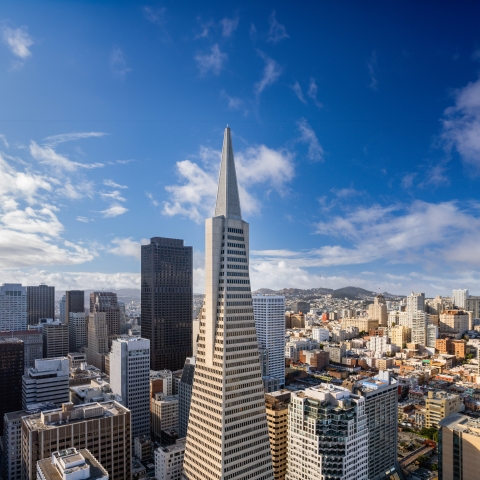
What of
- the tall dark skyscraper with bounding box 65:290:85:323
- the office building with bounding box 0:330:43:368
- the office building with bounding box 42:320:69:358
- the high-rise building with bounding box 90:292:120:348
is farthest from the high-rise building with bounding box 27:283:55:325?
the office building with bounding box 0:330:43:368

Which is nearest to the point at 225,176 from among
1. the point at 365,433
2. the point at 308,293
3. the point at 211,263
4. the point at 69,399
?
the point at 211,263

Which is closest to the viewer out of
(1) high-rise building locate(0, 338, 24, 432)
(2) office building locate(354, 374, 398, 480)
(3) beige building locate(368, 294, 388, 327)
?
(2) office building locate(354, 374, 398, 480)

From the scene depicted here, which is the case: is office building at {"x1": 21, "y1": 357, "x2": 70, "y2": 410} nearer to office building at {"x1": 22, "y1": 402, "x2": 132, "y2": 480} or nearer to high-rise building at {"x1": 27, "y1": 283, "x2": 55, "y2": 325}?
office building at {"x1": 22, "y1": 402, "x2": 132, "y2": 480}

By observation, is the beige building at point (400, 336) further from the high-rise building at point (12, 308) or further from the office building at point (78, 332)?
the high-rise building at point (12, 308)

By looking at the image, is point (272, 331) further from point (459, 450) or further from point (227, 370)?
point (227, 370)

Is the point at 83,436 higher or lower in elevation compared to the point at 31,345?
higher

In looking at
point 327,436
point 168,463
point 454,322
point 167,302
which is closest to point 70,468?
point 168,463
